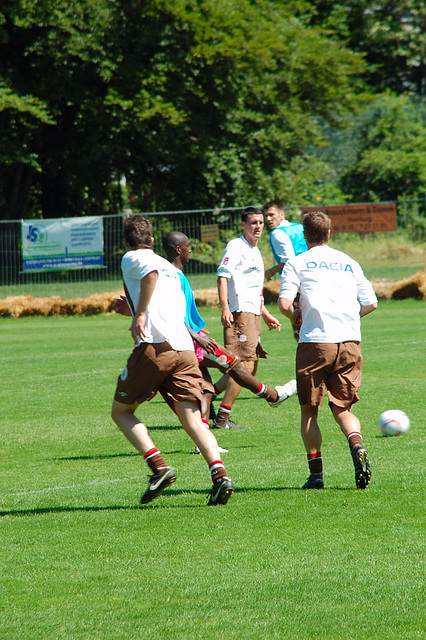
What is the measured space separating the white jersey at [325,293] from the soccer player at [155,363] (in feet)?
2.71

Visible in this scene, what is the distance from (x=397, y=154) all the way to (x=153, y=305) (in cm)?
3825

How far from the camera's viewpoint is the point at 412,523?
488cm

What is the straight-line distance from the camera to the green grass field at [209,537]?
3.62 meters

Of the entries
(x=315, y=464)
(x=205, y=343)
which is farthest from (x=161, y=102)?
(x=315, y=464)

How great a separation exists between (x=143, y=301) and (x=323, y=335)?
1272 mm

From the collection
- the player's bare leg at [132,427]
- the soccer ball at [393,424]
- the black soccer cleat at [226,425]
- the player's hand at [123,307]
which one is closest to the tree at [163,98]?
the black soccer cleat at [226,425]

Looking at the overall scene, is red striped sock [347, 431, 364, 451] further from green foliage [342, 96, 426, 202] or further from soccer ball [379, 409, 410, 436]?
green foliage [342, 96, 426, 202]

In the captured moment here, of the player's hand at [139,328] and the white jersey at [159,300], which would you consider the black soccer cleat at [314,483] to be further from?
the player's hand at [139,328]

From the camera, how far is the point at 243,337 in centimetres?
871

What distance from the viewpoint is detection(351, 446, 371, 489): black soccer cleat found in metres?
5.45

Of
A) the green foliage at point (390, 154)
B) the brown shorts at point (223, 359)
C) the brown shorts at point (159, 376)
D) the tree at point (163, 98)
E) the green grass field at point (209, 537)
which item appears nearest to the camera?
the green grass field at point (209, 537)

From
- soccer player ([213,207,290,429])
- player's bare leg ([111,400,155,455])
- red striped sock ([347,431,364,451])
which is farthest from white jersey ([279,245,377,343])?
soccer player ([213,207,290,429])

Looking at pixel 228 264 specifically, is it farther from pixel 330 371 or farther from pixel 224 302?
pixel 330 371

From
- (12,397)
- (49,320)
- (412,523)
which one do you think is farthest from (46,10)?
(412,523)
